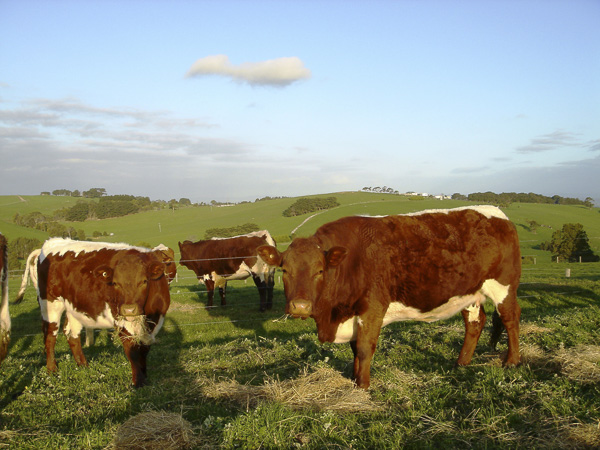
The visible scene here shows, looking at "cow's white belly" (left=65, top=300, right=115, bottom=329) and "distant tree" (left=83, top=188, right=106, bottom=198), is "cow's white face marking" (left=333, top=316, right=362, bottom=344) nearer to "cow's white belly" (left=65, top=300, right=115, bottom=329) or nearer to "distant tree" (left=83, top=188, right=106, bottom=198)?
"cow's white belly" (left=65, top=300, right=115, bottom=329)

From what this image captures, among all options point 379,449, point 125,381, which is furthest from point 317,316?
point 125,381

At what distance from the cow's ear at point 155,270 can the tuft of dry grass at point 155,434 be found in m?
2.78

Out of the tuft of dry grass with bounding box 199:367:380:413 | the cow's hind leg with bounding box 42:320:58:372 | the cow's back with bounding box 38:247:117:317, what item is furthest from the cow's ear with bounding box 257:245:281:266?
the cow's hind leg with bounding box 42:320:58:372

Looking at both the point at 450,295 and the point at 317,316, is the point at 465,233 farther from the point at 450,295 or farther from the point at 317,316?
the point at 317,316

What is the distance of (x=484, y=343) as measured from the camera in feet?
23.9

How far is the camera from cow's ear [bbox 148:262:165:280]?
6.93 m

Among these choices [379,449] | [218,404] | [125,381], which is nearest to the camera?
[379,449]

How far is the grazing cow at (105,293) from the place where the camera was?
21.7 feet

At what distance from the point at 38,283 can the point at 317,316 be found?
5940mm

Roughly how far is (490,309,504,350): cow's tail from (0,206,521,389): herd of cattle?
2 centimetres

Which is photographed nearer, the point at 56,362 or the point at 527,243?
the point at 56,362

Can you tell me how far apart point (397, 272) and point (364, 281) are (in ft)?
1.69

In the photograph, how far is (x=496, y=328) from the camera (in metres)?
6.80

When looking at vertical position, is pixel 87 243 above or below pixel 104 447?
above
